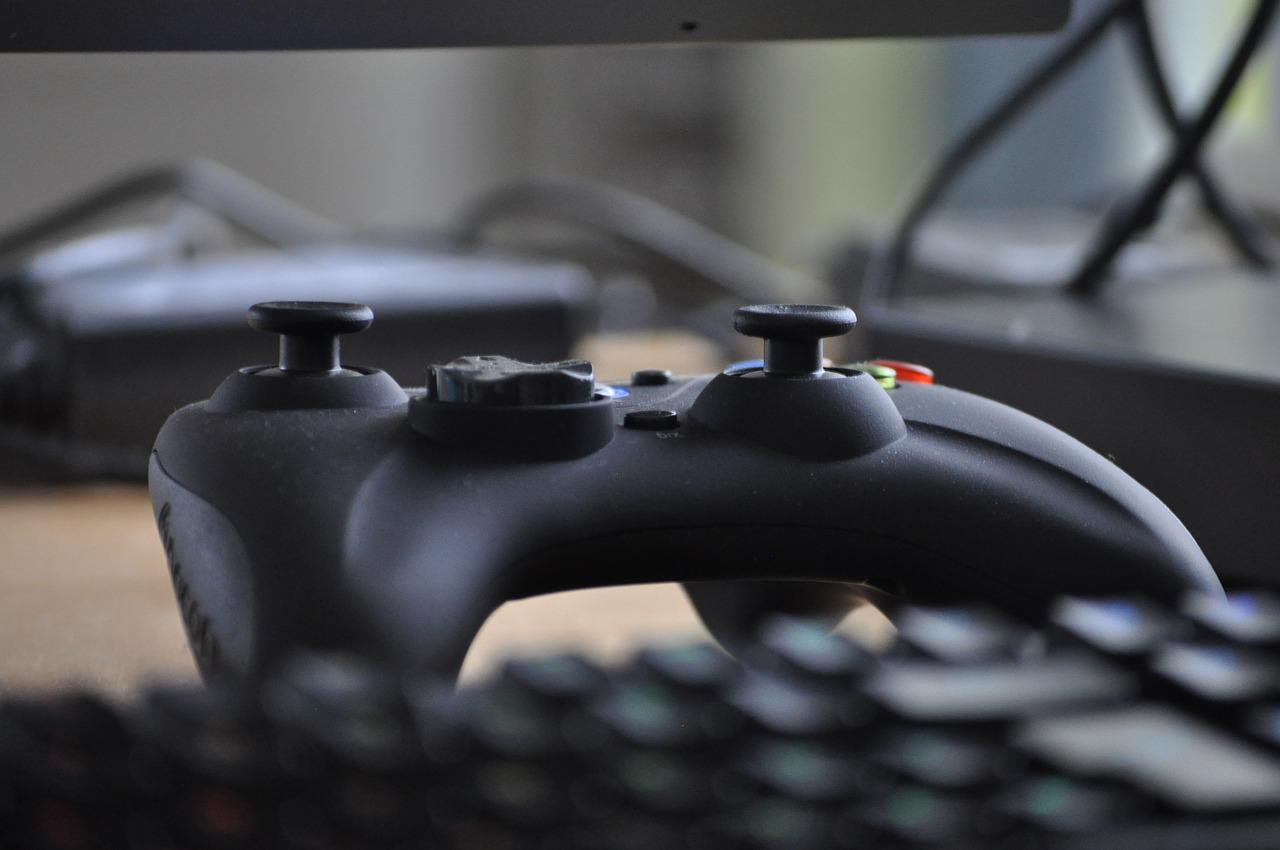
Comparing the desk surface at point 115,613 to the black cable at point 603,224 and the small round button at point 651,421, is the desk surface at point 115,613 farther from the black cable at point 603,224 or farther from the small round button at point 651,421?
the black cable at point 603,224

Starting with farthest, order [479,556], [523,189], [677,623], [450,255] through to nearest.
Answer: [523,189], [450,255], [677,623], [479,556]

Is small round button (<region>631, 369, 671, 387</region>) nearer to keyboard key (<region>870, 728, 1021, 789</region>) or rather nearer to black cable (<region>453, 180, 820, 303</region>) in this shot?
keyboard key (<region>870, 728, 1021, 789</region>)

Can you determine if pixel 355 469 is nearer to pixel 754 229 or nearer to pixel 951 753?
pixel 951 753

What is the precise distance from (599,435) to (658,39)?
13 centimetres

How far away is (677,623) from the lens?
Answer: 19.2 inches

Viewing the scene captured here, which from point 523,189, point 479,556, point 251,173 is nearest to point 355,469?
point 479,556

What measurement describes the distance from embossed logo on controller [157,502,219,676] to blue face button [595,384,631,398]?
0.10m

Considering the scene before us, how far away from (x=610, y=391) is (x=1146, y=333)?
0.80ft

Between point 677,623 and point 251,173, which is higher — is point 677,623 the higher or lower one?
the lower one

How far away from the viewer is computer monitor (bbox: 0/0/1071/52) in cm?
36

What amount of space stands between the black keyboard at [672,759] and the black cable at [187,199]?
0.78m

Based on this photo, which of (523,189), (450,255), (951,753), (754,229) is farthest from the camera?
(754,229)

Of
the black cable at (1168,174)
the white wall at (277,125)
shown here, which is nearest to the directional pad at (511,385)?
the black cable at (1168,174)

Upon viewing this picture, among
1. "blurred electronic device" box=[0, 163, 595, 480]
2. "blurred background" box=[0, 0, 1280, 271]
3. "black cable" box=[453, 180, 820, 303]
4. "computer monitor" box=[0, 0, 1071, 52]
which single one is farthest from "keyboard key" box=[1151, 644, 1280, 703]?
"blurred background" box=[0, 0, 1280, 271]
